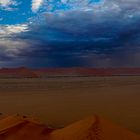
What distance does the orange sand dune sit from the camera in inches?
277

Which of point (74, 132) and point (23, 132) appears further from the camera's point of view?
point (23, 132)

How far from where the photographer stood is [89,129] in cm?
708

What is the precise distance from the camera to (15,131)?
326 inches

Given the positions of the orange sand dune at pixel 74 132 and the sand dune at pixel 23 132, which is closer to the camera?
the orange sand dune at pixel 74 132

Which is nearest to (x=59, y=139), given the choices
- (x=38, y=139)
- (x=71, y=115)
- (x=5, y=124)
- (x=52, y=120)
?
(x=38, y=139)

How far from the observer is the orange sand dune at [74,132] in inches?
277

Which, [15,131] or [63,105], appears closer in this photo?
[15,131]

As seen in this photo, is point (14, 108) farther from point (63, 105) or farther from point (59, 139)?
point (59, 139)

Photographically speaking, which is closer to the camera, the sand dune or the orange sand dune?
the orange sand dune

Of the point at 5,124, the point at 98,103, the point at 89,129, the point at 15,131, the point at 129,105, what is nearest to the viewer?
the point at 89,129

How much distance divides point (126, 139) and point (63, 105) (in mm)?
9916

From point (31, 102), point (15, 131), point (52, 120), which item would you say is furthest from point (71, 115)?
point (15, 131)

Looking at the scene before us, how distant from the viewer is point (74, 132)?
24.4 ft

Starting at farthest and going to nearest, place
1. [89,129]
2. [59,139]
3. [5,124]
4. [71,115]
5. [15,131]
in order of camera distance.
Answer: [71,115], [5,124], [15,131], [59,139], [89,129]
